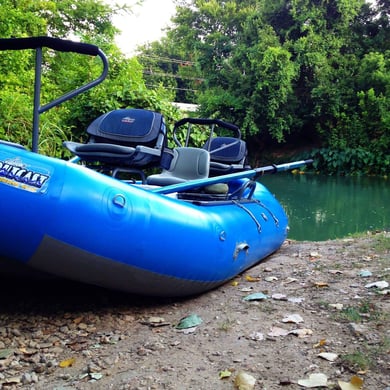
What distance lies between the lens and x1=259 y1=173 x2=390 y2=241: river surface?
611 cm

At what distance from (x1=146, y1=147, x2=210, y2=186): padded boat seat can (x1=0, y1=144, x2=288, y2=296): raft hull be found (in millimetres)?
560

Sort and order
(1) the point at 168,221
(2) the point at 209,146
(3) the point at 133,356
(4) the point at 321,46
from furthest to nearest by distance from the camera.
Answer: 1. (4) the point at 321,46
2. (2) the point at 209,146
3. (1) the point at 168,221
4. (3) the point at 133,356

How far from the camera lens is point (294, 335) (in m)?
1.90

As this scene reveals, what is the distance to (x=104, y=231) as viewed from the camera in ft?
6.39

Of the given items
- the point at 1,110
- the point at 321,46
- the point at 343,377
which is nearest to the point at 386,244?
the point at 343,377

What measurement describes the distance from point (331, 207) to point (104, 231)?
6995 millimetres

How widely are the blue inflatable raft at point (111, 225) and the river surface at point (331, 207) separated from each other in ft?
10.5

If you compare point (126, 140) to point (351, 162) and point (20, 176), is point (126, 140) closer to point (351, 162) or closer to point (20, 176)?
point (20, 176)

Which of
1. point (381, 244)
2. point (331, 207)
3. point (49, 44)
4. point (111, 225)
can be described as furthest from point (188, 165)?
point (331, 207)

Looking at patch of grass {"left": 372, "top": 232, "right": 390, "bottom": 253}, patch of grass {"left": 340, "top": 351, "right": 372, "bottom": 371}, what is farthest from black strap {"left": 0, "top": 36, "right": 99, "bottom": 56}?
patch of grass {"left": 372, "top": 232, "right": 390, "bottom": 253}

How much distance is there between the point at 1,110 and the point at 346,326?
12.3ft

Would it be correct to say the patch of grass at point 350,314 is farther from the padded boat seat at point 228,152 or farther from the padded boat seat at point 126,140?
the padded boat seat at point 228,152

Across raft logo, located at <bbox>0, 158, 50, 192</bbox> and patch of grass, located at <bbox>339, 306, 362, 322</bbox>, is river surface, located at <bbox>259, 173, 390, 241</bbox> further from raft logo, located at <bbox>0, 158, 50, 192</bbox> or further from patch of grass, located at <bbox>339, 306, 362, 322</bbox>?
raft logo, located at <bbox>0, 158, 50, 192</bbox>

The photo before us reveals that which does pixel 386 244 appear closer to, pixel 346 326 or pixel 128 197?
pixel 346 326
